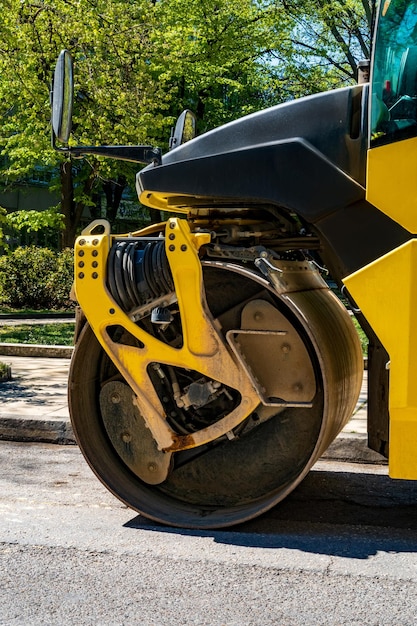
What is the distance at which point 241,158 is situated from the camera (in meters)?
4.57

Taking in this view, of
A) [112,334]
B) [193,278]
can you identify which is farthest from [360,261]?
[112,334]

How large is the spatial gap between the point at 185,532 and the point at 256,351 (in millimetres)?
981

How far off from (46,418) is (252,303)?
3313 mm

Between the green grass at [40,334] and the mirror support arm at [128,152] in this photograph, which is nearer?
the mirror support arm at [128,152]

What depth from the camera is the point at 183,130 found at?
5520mm

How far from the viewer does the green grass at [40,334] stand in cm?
1438

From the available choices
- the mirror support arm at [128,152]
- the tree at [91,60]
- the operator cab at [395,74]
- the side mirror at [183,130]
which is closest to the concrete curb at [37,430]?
the side mirror at [183,130]

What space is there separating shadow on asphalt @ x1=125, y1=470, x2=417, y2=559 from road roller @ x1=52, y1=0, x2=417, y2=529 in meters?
0.13

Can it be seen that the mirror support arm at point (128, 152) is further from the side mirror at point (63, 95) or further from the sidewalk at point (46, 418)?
the sidewalk at point (46, 418)

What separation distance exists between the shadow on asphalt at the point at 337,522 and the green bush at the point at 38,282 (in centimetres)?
1805

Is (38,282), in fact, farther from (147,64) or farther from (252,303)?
(252,303)

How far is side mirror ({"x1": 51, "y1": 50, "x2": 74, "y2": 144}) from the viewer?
4.60 metres

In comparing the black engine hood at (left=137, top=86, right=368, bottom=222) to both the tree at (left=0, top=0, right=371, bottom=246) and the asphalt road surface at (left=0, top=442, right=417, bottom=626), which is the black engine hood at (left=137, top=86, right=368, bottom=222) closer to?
the asphalt road surface at (left=0, top=442, right=417, bottom=626)

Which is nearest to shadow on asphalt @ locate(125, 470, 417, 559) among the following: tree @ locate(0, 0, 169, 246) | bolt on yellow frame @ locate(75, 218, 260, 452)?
bolt on yellow frame @ locate(75, 218, 260, 452)
